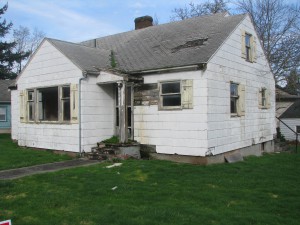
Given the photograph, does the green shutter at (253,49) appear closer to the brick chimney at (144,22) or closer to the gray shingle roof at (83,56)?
the gray shingle roof at (83,56)

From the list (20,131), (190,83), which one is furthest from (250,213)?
(20,131)

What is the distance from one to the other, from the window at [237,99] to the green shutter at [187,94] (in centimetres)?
283

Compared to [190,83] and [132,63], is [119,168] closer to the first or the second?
[190,83]

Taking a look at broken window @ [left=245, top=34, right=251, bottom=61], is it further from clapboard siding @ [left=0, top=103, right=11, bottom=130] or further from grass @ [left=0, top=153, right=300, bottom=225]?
clapboard siding @ [left=0, top=103, right=11, bottom=130]

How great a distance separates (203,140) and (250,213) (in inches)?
205

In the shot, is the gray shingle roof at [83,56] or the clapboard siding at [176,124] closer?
the clapboard siding at [176,124]

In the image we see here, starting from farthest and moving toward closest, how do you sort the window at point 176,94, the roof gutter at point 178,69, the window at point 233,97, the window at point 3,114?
1. the window at point 3,114
2. the window at point 233,97
3. the window at point 176,94
4. the roof gutter at point 178,69

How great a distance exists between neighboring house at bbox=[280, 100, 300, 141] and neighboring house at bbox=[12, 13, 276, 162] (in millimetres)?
17835

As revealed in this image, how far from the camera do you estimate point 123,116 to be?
1294 cm

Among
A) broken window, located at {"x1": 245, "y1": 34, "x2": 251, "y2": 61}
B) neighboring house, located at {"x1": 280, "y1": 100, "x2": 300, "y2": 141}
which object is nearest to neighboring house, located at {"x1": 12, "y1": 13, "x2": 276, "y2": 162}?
broken window, located at {"x1": 245, "y1": 34, "x2": 251, "y2": 61}

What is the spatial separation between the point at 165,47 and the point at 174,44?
411 millimetres

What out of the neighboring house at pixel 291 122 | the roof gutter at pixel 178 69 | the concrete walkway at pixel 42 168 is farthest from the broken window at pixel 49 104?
the neighboring house at pixel 291 122

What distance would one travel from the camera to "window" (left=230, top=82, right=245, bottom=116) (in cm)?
1424

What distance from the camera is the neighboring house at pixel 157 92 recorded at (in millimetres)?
12141
